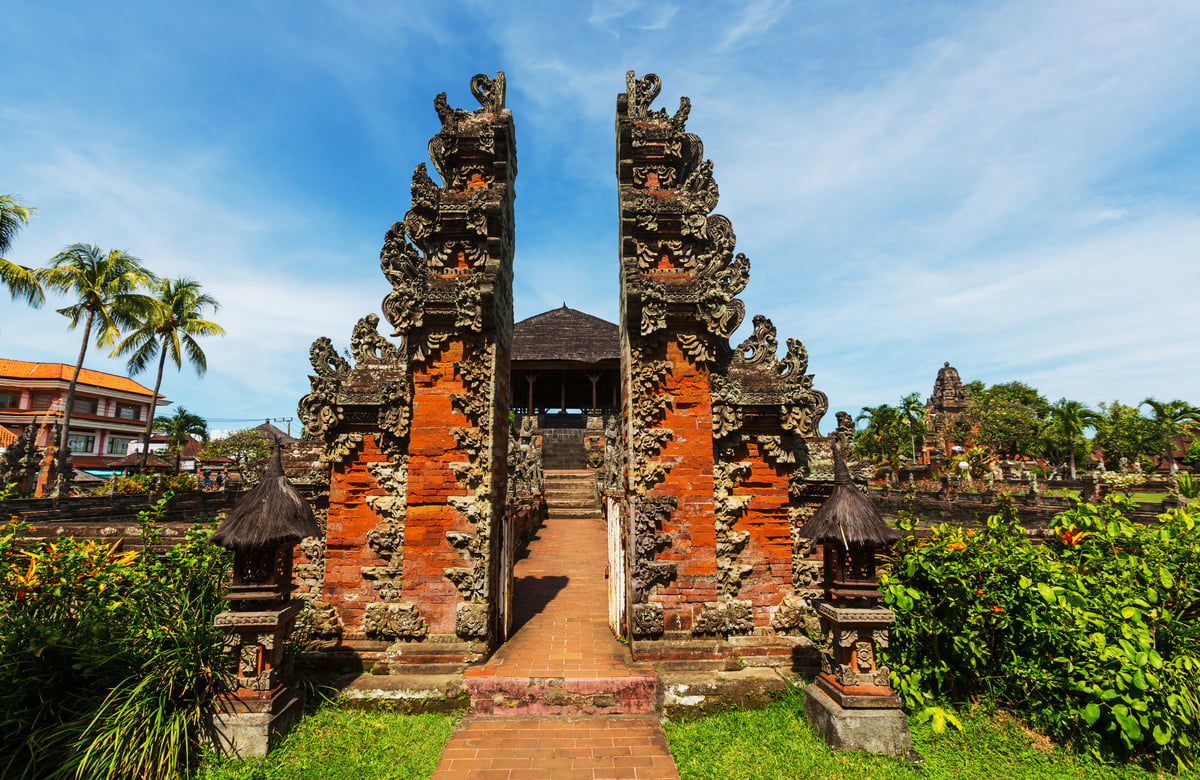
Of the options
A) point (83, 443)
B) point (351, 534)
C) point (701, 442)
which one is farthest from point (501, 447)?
point (83, 443)

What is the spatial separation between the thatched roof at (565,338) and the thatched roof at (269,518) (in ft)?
65.9

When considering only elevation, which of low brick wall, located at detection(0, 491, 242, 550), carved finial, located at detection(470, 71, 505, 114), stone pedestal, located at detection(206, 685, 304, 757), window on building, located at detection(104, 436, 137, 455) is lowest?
stone pedestal, located at detection(206, 685, 304, 757)

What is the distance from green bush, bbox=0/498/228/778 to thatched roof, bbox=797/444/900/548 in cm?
552

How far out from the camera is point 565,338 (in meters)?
28.9

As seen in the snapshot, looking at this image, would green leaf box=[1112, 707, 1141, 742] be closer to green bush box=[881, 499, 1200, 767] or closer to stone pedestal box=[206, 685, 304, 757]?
green bush box=[881, 499, 1200, 767]

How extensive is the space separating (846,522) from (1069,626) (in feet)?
6.14

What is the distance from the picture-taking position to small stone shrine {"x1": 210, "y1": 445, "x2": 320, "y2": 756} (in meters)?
4.30

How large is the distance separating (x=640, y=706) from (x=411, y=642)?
2.55 meters

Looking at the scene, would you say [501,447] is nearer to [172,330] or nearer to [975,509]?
[975,509]

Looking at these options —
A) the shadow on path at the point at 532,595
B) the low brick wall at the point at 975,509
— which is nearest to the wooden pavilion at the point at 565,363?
the low brick wall at the point at 975,509

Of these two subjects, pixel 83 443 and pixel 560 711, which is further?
pixel 83 443

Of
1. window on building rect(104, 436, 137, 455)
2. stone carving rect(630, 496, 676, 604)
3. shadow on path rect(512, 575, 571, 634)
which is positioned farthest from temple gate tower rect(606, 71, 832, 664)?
window on building rect(104, 436, 137, 455)

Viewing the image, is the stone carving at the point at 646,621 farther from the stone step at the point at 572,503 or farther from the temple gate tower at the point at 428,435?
the stone step at the point at 572,503

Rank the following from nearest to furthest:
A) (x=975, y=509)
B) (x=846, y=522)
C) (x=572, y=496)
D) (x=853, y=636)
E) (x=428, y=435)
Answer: (x=853, y=636) → (x=846, y=522) → (x=428, y=435) → (x=975, y=509) → (x=572, y=496)
